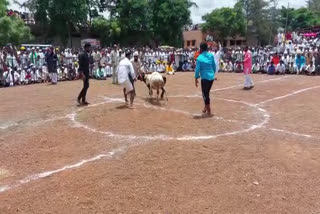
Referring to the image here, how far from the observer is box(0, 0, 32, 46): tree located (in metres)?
29.9

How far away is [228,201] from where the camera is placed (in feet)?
16.9

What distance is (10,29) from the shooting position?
30328 millimetres

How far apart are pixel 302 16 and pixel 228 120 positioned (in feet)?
203

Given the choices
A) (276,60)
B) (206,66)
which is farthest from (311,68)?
(206,66)

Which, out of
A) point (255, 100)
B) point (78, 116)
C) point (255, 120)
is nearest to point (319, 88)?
point (255, 100)

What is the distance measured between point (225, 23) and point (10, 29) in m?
32.9

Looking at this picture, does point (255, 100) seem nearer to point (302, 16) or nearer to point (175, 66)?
point (175, 66)

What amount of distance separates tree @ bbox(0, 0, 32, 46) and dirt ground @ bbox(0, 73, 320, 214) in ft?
65.7

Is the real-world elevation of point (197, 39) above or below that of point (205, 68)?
above

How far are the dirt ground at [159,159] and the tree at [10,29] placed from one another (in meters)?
20.0

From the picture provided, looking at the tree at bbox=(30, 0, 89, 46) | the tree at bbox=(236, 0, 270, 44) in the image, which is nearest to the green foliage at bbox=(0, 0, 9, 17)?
the tree at bbox=(30, 0, 89, 46)

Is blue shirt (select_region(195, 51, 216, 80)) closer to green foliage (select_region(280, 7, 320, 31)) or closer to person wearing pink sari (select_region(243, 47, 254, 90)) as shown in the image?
person wearing pink sari (select_region(243, 47, 254, 90))

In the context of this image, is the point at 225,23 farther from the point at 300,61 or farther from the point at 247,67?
the point at 247,67

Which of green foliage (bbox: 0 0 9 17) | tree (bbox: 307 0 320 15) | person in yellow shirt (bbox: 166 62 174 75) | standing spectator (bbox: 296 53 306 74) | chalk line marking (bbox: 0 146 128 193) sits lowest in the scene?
chalk line marking (bbox: 0 146 128 193)
